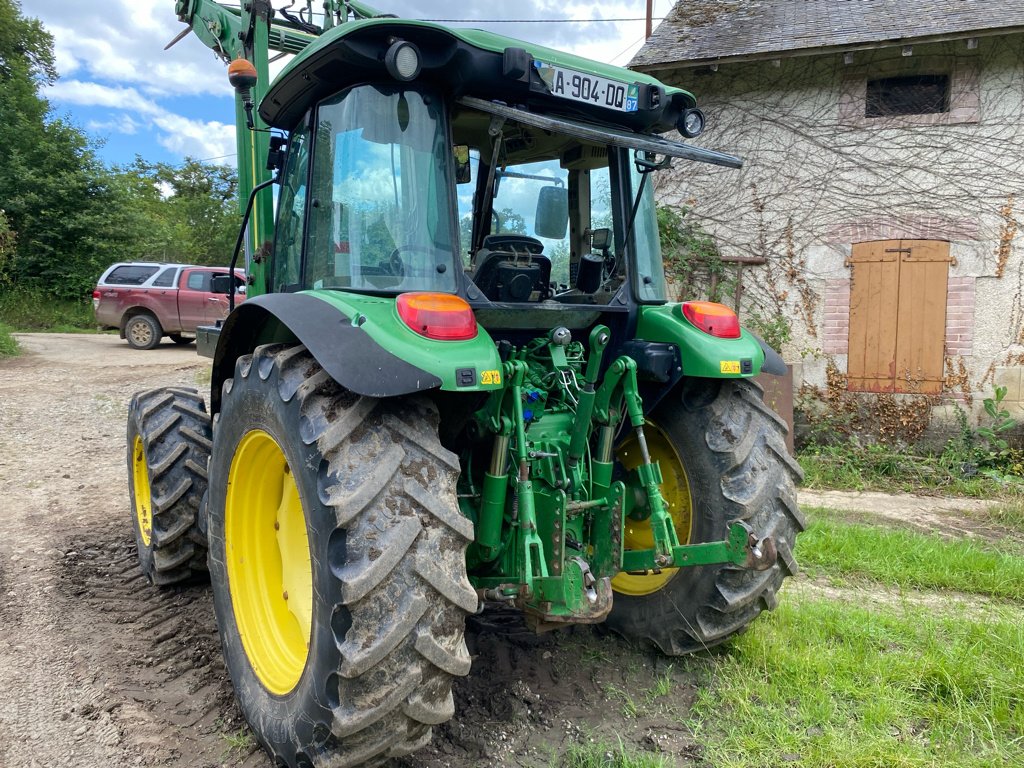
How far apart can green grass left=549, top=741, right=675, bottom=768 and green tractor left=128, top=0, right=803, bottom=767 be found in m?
0.42

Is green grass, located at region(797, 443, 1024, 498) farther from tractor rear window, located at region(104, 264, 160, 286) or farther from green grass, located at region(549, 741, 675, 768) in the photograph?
tractor rear window, located at region(104, 264, 160, 286)

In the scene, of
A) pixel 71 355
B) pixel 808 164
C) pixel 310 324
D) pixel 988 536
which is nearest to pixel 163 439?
pixel 310 324

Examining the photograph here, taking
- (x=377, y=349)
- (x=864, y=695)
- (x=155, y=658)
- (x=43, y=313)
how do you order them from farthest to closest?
(x=43, y=313), (x=155, y=658), (x=864, y=695), (x=377, y=349)

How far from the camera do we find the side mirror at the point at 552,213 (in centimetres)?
312

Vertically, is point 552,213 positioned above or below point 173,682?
above

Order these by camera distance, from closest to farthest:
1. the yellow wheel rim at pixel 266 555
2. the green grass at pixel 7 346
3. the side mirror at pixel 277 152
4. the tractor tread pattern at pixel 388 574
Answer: the tractor tread pattern at pixel 388 574
the yellow wheel rim at pixel 266 555
the side mirror at pixel 277 152
the green grass at pixel 7 346

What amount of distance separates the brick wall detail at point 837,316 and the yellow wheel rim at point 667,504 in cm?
601

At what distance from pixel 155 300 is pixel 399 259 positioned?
13476 millimetres

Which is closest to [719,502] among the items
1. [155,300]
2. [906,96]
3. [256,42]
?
[256,42]

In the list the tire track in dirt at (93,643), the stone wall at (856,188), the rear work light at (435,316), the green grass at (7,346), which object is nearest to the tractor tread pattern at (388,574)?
the rear work light at (435,316)

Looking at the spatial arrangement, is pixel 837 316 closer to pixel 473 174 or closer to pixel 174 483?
pixel 473 174

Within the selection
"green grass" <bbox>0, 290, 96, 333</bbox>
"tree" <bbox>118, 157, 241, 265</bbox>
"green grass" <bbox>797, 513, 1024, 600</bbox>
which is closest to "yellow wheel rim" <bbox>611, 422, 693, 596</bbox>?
"green grass" <bbox>797, 513, 1024, 600</bbox>

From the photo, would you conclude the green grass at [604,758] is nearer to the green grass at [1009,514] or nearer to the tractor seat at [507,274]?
the tractor seat at [507,274]

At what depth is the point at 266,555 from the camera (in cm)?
283
